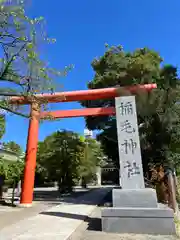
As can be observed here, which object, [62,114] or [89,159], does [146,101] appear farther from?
[89,159]

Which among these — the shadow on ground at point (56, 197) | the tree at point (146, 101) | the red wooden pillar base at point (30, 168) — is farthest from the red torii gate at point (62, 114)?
the shadow on ground at point (56, 197)

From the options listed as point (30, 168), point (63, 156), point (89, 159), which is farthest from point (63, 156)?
point (30, 168)

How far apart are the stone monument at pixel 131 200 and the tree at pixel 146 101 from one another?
4.86 feet

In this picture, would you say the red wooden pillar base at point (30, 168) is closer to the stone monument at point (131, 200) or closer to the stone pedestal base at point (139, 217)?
the stone monument at point (131, 200)

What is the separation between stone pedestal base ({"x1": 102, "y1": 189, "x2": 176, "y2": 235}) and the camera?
5785mm

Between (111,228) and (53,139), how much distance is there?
1336 centimetres

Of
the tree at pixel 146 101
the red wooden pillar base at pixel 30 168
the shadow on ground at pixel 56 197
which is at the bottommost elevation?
the shadow on ground at pixel 56 197

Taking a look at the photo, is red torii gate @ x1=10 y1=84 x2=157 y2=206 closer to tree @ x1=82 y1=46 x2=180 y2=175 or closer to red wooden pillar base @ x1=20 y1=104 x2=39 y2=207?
red wooden pillar base @ x1=20 y1=104 x2=39 y2=207

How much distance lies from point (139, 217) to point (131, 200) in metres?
0.55

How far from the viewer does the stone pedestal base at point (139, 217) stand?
5.79 m

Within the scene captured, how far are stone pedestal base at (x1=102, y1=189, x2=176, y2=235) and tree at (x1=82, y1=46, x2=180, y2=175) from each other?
3.92m

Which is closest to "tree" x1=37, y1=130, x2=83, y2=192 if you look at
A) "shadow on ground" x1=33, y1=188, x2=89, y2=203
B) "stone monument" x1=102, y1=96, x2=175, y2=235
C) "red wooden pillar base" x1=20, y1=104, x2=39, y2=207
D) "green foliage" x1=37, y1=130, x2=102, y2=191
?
"green foliage" x1=37, y1=130, x2=102, y2=191

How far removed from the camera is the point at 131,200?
641cm

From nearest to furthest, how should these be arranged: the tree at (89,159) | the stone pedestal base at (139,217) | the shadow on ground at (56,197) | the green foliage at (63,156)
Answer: the stone pedestal base at (139,217), the shadow on ground at (56,197), the green foliage at (63,156), the tree at (89,159)
